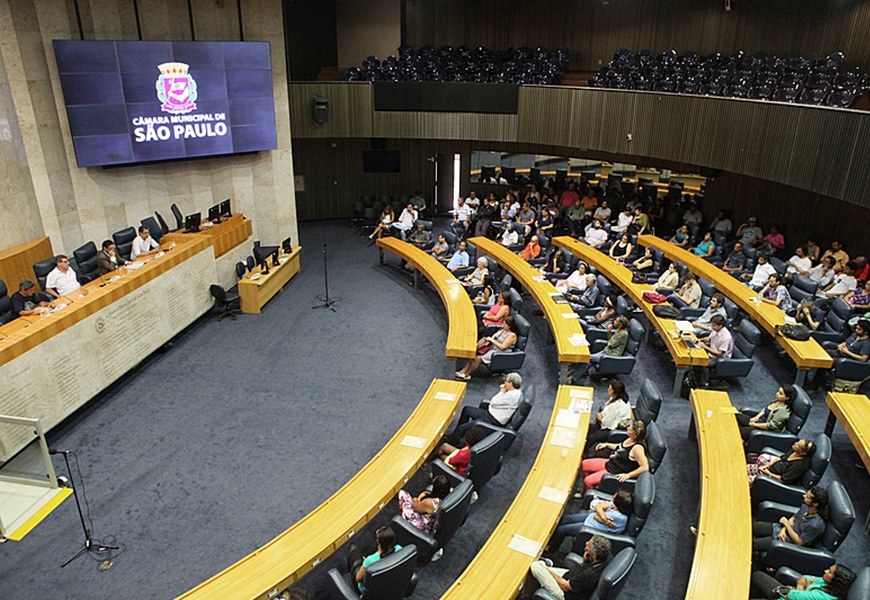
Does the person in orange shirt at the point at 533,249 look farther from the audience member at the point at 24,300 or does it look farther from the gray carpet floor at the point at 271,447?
the audience member at the point at 24,300

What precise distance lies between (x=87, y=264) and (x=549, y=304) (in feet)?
23.8

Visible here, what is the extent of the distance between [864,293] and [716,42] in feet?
28.5

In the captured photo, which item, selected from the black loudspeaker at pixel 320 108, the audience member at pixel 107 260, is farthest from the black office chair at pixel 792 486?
the black loudspeaker at pixel 320 108

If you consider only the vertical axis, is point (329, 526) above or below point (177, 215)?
below

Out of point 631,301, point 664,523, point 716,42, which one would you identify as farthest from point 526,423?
point 716,42

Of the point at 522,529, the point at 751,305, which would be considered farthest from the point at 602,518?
the point at 751,305

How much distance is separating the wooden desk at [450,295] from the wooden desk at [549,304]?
114 cm

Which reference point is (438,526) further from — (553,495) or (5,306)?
(5,306)

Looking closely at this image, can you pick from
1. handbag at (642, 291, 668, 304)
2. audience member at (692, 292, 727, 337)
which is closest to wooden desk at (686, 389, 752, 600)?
audience member at (692, 292, 727, 337)

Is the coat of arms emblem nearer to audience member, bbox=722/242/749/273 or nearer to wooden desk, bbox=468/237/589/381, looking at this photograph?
wooden desk, bbox=468/237/589/381

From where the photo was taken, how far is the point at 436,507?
17.8 ft

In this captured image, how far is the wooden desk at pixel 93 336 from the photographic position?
6925mm

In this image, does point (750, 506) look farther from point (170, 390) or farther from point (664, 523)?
point (170, 390)

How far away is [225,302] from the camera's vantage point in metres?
11.3
